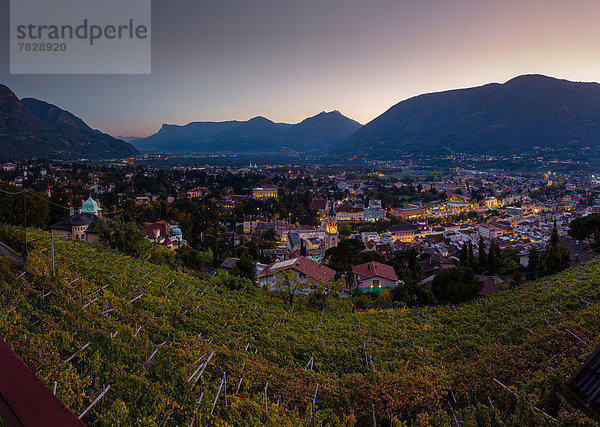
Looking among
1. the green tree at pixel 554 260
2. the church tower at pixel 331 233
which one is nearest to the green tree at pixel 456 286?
the green tree at pixel 554 260

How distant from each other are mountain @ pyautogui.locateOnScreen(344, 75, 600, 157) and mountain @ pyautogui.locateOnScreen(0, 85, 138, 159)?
358 feet

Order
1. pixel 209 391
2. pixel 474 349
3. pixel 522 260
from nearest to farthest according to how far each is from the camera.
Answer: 1. pixel 209 391
2. pixel 474 349
3. pixel 522 260

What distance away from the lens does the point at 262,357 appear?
6324 millimetres

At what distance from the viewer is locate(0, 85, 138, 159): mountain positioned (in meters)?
91.8

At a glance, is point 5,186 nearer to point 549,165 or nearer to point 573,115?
point 549,165

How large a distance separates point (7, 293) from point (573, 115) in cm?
18119

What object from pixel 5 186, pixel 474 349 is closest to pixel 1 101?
pixel 5 186

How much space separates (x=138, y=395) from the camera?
3.92 m

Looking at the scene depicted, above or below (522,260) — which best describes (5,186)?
above

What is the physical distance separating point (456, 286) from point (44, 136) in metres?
120

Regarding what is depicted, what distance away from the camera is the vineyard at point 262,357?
3850 mm

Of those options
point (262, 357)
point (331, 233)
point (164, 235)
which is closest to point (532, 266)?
point (331, 233)

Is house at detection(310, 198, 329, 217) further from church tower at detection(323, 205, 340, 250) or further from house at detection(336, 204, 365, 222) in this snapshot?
church tower at detection(323, 205, 340, 250)

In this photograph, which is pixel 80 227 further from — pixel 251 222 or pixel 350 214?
pixel 350 214
